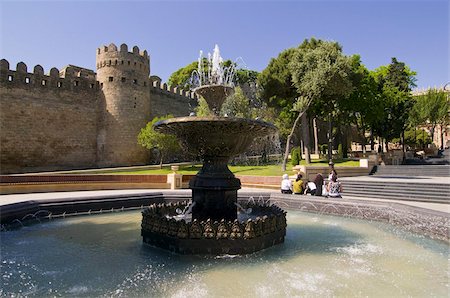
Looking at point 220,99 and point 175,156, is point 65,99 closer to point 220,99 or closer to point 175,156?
point 175,156

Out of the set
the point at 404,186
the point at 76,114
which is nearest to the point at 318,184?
the point at 404,186

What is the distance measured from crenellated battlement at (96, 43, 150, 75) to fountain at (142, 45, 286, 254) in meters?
28.2

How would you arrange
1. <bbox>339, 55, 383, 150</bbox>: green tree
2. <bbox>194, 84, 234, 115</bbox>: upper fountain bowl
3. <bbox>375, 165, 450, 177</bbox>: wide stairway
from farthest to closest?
<bbox>339, 55, 383, 150</bbox>: green tree, <bbox>375, 165, 450, 177</bbox>: wide stairway, <bbox>194, 84, 234, 115</bbox>: upper fountain bowl

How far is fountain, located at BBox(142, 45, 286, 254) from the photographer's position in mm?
5855

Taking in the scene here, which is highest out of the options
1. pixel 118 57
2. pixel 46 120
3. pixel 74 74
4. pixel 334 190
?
pixel 118 57

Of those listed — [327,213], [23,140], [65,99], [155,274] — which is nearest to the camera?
[155,274]

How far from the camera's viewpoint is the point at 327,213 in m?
10.1

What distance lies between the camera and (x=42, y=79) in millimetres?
30250

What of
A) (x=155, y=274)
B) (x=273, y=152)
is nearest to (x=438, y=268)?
(x=155, y=274)

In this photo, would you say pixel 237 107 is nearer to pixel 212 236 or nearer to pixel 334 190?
pixel 334 190

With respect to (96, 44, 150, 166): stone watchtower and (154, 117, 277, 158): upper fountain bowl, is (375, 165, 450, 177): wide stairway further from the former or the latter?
(96, 44, 150, 166): stone watchtower

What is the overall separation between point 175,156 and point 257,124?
34.4 metres

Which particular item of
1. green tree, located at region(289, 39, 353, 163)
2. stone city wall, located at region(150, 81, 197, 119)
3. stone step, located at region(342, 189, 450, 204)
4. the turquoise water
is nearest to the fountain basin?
the turquoise water

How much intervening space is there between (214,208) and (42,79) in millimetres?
30476
